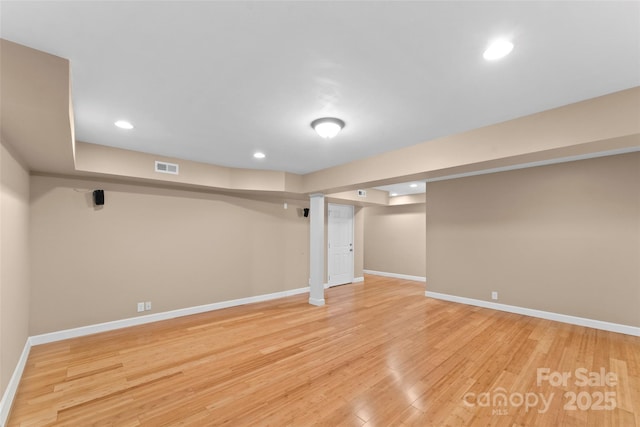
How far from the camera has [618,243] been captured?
3.84 meters

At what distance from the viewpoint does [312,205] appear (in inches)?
222

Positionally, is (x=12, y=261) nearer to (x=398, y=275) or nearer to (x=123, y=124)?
(x=123, y=124)

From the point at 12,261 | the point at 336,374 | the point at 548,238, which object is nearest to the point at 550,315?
the point at 548,238

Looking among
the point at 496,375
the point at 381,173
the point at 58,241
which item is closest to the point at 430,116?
the point at 381,173

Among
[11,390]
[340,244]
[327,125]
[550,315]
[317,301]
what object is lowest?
[317,301]

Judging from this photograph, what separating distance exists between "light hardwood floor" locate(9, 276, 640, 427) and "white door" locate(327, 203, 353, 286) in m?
2.79

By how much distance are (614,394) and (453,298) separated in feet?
10.2

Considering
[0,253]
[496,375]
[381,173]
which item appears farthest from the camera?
[381,173]

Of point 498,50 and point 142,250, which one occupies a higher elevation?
point 498,50

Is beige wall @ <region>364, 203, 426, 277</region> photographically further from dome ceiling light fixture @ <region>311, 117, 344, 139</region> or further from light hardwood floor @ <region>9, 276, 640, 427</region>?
dome ceiling light fixture @ <region>311, 117, 344, 139</region>

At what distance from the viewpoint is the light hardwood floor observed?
6.93 feet

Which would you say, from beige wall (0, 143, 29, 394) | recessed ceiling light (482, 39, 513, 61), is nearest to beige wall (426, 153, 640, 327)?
recessed ceiling light (482, 39, 513, 61)

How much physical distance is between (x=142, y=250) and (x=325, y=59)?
422 centimetres

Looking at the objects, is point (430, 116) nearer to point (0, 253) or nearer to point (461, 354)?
point (461, 354)
